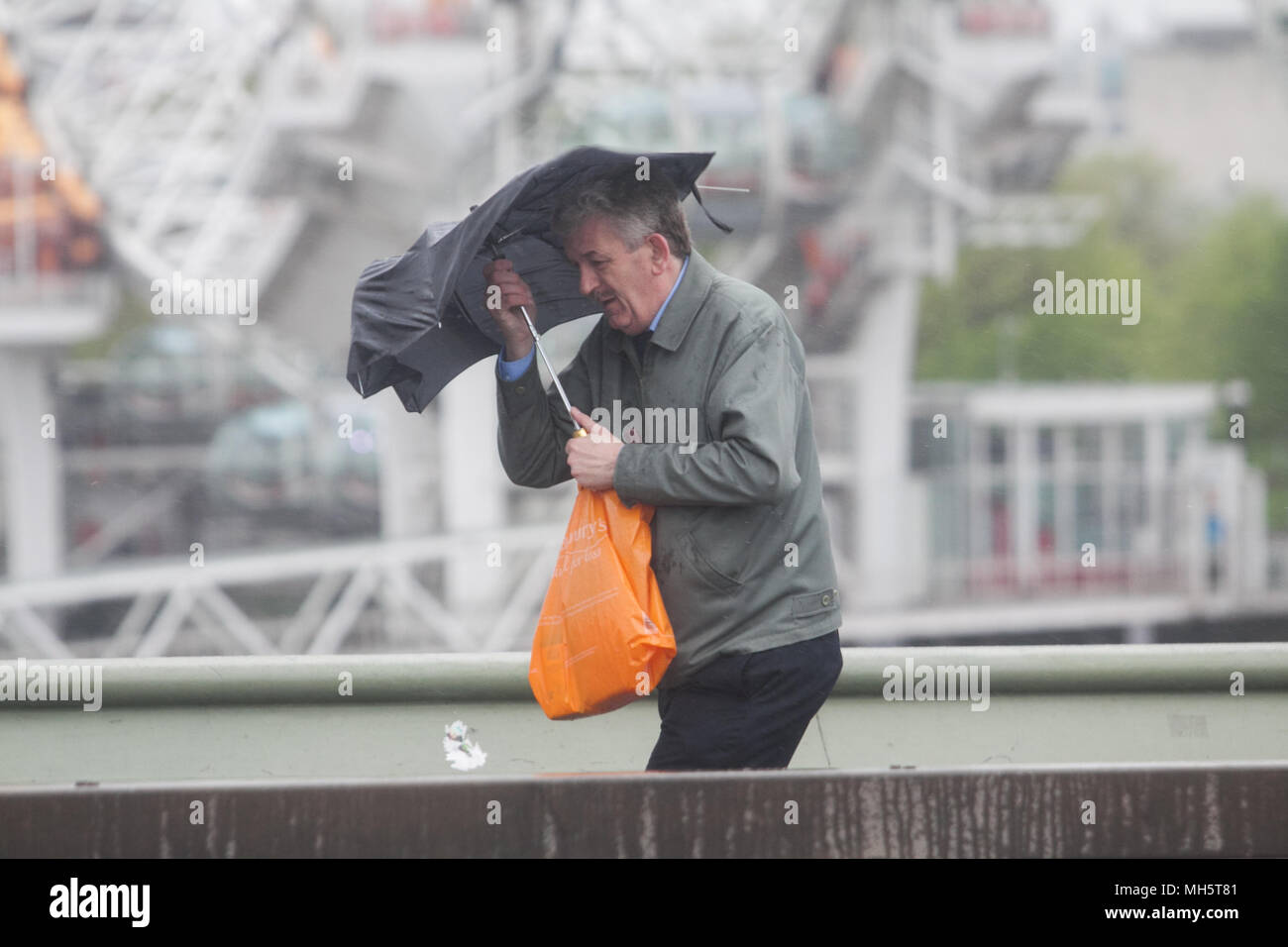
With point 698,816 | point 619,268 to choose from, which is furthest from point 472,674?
point 698,816

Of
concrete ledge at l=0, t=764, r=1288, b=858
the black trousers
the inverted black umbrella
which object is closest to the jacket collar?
the inverted black umbrella

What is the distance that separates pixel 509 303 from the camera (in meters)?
2.66

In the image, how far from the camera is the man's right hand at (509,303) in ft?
8.71

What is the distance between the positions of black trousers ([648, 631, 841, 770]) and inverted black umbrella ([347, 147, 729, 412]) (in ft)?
2.30

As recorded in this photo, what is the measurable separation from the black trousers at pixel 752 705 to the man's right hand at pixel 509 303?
66cm

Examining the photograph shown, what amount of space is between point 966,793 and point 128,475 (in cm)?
2486

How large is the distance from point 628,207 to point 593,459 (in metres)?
0.42

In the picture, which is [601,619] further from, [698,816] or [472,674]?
[472,674]

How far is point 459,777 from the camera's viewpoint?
75.3 inches

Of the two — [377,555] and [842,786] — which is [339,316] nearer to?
[377,555]

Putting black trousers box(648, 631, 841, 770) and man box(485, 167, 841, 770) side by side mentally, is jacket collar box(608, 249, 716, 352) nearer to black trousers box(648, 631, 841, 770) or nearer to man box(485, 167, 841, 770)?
man box(485, 167, 841, 770)

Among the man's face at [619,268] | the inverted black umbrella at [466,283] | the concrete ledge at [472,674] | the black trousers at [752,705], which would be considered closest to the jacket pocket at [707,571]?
the black trousers at [752,705]

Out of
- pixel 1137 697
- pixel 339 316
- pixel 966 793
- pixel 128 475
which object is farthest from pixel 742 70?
pixel 966 793
